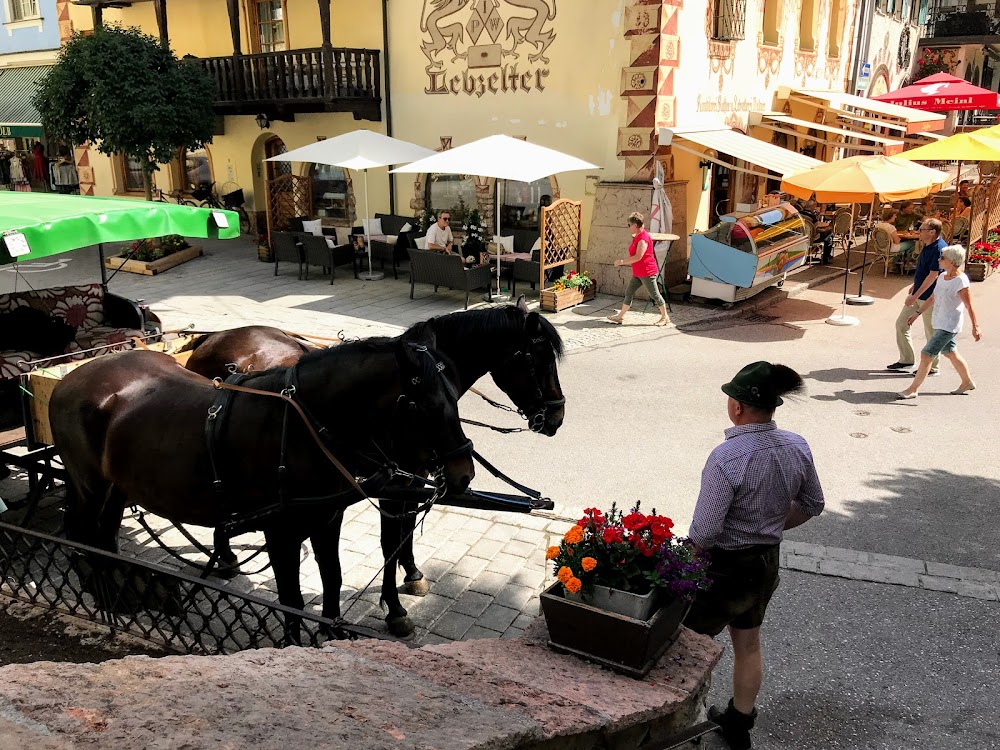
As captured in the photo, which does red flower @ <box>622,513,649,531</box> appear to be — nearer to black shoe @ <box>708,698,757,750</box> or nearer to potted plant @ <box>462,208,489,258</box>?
black shoe @ <box>708,698,757,750</box>

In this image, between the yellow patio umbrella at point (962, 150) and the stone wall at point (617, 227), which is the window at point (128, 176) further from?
the yellow patio umbrella at point (962, 150)

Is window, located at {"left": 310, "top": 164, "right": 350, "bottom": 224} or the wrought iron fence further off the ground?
window, located at {"left": 310, "top": 164, "right": 350, "bottom": 224}

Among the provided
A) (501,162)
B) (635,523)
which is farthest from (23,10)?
(635,523)

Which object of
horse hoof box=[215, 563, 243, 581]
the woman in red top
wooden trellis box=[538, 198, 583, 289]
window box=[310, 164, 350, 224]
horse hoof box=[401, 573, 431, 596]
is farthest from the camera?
window box=[310, 164, 350, 224]

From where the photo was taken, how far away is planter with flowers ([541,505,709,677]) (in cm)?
323

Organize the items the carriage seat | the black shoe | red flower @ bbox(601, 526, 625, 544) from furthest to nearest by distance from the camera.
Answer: the carriage seat < the black shoe < red flower @ bbox(601, 526, 625, 544)

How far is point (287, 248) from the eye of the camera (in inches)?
660

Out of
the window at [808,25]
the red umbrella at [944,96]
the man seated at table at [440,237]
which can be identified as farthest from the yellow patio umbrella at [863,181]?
the red umbrella at [944,96]

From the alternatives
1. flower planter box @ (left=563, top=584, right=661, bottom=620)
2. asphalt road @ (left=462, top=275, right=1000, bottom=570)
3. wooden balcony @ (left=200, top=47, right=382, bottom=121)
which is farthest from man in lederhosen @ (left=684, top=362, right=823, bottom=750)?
wooden balcony @ (left=200, top=47, right=382, bottom=121)

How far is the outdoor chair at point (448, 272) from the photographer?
13.9 meters

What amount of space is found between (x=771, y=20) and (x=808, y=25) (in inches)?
93.1

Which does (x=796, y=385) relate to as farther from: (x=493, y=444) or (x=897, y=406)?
(x=897, y=406)

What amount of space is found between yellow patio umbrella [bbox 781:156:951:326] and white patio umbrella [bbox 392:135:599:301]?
350 cm

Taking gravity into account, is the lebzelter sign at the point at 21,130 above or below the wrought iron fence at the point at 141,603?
above
